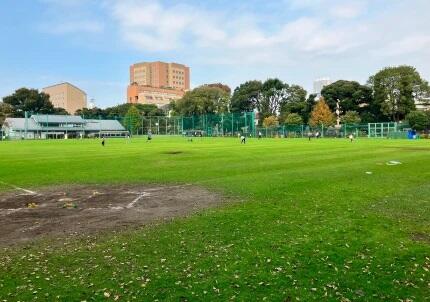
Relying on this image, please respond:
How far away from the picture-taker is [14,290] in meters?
6.66

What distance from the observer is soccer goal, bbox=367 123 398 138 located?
97.8 metres

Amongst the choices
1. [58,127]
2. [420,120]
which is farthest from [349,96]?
[58,127]

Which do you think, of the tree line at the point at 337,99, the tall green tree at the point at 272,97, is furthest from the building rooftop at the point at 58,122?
the tall green tree at the point at 272,97

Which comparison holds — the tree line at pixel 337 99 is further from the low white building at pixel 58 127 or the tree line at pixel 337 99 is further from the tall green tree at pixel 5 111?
the tall green tree at pixel 5 111

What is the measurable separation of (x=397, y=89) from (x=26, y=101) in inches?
4855

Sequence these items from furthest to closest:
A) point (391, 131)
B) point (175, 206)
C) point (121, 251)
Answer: point (391, 131) < point (175, 206) < point (121, 251)

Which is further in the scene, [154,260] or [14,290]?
[154,260]

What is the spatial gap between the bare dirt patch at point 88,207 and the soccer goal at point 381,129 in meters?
89.9

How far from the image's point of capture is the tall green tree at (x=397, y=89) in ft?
356

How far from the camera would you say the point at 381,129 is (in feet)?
327

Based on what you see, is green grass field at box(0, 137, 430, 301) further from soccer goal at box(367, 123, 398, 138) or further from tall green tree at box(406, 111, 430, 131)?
soccer goal at box(367, 123, 398, 138)

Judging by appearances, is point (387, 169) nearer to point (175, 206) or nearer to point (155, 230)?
point (175, 206)

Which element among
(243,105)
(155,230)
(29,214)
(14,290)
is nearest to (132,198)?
(29,214)

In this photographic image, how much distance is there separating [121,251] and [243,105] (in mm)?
144176
